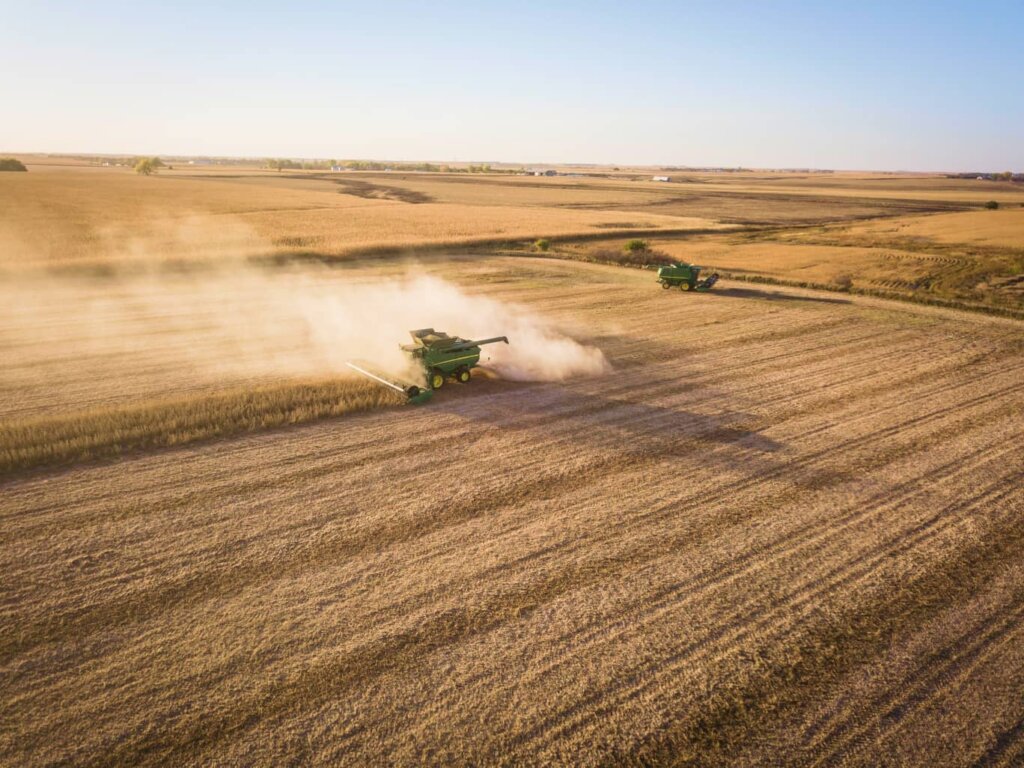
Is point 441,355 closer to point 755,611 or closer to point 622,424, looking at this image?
point 622,424

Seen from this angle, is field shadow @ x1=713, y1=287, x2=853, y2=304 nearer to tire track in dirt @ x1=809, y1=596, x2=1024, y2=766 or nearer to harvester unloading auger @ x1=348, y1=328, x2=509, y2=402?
harvester unloading auger @ x1=348, y1=328, x2=509, y2=402

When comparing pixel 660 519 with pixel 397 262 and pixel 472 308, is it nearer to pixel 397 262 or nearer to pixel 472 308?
pixel 472 308

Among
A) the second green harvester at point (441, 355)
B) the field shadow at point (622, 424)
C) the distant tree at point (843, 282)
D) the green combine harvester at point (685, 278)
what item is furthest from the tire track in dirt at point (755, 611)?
the distant tree at point (843, 282)

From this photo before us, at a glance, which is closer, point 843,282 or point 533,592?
point 533,592

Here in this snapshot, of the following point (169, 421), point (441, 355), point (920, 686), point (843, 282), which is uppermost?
point (441, 355)

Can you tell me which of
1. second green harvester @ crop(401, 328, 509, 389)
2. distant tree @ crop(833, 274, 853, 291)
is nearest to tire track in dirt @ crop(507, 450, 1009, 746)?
second green harvester @ crop(401, 328, 509, 389)

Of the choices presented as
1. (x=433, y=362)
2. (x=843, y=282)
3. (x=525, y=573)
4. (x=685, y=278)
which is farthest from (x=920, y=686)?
(x=843, y=282)

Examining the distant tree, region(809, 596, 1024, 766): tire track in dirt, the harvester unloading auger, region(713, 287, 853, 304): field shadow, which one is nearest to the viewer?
region(809, 596, 1024, 766): tire track in dirt
